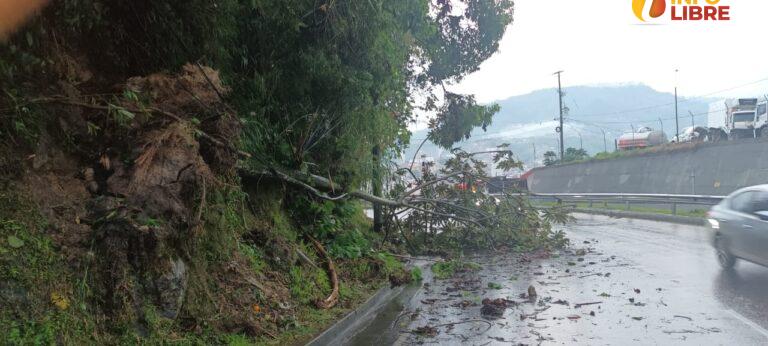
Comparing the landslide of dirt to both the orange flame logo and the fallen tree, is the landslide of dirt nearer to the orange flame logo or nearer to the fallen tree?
the fallen tree

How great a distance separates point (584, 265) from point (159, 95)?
8757 millimetres

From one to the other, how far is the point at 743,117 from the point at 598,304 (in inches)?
1332

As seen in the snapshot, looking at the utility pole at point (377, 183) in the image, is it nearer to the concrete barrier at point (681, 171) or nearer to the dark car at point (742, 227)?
the dark car at point (742, 227)

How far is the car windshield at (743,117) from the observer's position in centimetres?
3418

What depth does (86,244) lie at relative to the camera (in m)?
4.77

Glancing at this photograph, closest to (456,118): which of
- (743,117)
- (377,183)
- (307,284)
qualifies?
(377,183)

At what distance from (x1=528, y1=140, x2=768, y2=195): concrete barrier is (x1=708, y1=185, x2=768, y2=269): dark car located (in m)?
18.2

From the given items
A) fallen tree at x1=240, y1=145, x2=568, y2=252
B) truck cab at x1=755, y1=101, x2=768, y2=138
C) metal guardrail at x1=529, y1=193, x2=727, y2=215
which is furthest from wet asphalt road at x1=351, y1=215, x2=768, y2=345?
truck cab at x1=755, y1=101, x2=768, y2=138

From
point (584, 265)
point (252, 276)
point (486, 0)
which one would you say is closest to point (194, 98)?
point (252, 276)

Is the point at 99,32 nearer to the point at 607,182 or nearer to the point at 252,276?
the point at 252,276

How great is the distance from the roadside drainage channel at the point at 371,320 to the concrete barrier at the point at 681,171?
2219 centimetres

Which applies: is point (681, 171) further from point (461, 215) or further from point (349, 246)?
point (349, 246)

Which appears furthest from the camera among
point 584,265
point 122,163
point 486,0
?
point 486,0

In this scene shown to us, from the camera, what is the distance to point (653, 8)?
43.3 ft
